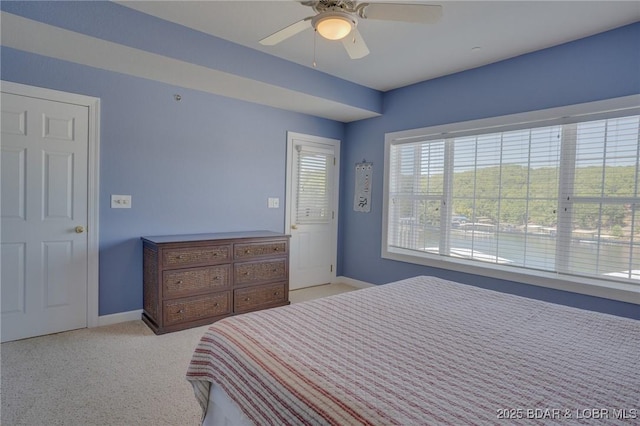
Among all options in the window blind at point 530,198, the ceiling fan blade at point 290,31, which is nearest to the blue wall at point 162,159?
the ceiling fan blade at point 290,31

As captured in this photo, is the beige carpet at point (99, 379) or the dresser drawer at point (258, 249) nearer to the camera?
the beige carpet at point (99, 379)

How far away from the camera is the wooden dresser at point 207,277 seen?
3016mm

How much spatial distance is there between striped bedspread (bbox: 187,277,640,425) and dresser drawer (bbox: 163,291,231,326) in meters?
1.67

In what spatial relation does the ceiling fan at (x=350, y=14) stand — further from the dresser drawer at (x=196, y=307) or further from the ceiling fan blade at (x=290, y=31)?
the dresser drawer at (x=196, y=307)

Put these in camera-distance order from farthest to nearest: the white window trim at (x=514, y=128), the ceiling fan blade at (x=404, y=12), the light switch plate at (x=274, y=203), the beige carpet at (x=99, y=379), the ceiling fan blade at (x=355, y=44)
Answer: the light switch plate at (x=274, y=203)
the white window trim at (x=514, y=128)
the ceiling fan blade at (x=355, y=44)
the beige carpet at (x=99, y=379)
the ceiling fan blade at (x=404, y=12)

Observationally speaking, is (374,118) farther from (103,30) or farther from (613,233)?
(103,30)

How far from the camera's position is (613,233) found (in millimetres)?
2695

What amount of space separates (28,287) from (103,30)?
2.19 metres

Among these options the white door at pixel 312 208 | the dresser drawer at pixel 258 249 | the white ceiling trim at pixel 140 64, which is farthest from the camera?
the white door at pixel 312 208

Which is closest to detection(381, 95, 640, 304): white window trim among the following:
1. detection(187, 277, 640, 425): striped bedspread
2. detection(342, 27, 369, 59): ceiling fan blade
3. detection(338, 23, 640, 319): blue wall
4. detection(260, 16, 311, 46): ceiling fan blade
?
detection(338, 23, 640, 319): blue wall

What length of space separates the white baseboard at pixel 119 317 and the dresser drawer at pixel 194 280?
Answer: 0.60 metres

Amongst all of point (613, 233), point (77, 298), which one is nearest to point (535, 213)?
point (613, 233)

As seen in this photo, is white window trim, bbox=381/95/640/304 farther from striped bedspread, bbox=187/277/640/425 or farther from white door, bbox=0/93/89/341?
white door, bbox=0/93/89/341

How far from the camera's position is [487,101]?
11.2ft
